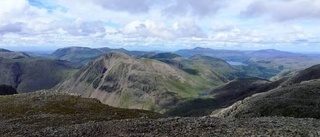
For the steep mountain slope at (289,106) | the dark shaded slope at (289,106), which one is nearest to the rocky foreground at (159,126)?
the dark shaded slope at (289,106)

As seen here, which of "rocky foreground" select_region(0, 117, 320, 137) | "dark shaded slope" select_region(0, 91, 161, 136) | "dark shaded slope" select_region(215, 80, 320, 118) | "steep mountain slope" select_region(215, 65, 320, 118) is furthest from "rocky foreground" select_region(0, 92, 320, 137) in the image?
"steep mountain slope" select_region(215, 65, 320, 118)

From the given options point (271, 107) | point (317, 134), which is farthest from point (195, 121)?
point (271, 107)

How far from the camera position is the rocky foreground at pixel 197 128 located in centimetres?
3636

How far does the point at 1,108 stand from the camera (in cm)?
7250

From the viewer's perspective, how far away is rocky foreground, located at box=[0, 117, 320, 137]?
36359mm

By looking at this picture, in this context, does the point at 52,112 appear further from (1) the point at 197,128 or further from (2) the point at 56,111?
(1) the point at 197,128

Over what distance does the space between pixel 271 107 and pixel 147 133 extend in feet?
136

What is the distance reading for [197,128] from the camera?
38938 mm

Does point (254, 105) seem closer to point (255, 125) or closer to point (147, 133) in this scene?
point (255, 125)

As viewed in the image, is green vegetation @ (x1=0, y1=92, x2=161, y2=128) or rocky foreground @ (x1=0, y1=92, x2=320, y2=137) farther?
green vegetation @ (x1=0, y1=92, x2=161, y2=128)

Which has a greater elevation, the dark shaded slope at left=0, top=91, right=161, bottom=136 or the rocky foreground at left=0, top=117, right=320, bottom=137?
the rocky foreground at left=0, top=117, right=320, bottom=137

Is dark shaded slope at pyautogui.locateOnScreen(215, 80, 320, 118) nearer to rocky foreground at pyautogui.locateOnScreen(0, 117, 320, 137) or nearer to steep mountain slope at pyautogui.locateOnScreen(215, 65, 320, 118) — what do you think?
steep mountain slope at pyautogui.locateOnScreen(215, 65, 320, 118)

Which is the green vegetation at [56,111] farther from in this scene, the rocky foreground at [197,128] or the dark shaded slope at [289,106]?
the dark shaded slope at [289,106]

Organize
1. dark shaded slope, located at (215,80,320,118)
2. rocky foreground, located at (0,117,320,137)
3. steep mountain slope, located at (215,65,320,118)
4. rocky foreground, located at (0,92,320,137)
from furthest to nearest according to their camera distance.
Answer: steep mountain slope, located at (215,65,320,118), dark shaded slope, located at (215,80,320,118), rocky foreground, located at (0,92,320,137), rocky foreground, located at (0,117,320,137)
